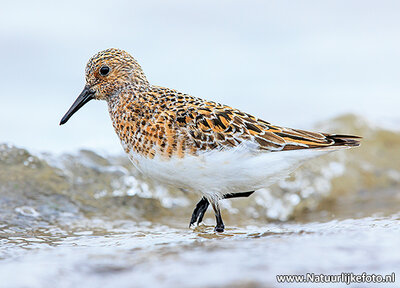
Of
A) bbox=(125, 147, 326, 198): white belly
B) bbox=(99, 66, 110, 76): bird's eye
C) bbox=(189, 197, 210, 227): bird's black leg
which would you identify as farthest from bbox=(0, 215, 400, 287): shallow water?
bbox=(99, 66, 110, 76): bird's eye

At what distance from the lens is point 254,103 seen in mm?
14820

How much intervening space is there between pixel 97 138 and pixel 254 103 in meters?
4.69

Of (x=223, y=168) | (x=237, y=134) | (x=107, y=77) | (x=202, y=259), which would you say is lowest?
(x=202, y=259)

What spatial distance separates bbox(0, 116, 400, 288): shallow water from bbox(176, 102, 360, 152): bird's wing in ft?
2.59

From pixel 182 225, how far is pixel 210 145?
6.71 ft

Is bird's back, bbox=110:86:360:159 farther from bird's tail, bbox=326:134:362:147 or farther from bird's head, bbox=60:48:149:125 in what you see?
bird's head, bbox=60:48:149:125

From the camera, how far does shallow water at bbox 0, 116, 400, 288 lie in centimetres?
376

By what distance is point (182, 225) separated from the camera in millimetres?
7070

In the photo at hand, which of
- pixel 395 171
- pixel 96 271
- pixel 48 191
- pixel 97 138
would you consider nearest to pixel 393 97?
pixel 395 171

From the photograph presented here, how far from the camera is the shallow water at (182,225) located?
3.76 metres

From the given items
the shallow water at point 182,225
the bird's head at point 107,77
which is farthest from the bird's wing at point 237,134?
the bird's head at point 107,77

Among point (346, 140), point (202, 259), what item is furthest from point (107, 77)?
point (202, 259)

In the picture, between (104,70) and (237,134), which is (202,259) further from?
(104,70)

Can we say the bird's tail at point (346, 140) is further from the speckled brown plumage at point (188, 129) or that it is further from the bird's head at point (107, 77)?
the bird's head at point (107, 77)
